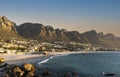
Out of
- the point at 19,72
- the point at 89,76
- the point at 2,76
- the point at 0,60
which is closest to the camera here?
the point at 2,76

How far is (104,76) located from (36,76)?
66.6 feet

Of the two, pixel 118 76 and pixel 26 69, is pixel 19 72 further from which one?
pixel 118 76

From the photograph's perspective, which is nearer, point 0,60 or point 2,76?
point 2,76

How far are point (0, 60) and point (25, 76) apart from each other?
151 feet

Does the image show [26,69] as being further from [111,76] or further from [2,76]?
[111,76]

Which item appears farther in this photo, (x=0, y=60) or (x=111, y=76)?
(x=0, y=60)

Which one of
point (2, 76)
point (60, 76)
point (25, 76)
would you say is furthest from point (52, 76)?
point (2, 76)

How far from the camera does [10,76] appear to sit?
211 ft

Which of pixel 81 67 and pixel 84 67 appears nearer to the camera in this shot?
pixel 81 67

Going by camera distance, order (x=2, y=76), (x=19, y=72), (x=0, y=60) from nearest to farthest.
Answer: (x=2, y=76) < (x=19, y=72) < (x=0, y=60)

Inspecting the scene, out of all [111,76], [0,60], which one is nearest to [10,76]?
[111,76]

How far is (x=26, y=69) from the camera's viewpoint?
243ft

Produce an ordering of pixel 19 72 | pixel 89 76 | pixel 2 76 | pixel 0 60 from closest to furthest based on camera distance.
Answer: pixel 2 76 < pixel 19 72 < pixel 89 76 < pixel 0 60

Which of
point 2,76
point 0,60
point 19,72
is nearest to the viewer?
point 2,76
